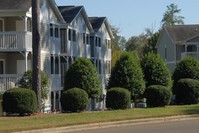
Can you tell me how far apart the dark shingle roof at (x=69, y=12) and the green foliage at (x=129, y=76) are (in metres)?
10.8

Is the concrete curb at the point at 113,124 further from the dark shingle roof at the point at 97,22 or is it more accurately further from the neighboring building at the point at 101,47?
the dark shingle roof at the point at 97,22

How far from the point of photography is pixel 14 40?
36.3m

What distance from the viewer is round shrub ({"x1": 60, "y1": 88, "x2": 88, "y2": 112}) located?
29297mm

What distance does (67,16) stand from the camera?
46.4m

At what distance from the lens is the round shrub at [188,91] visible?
36.2m

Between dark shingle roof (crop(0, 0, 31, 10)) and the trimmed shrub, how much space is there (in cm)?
1227

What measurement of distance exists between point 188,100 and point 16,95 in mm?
14313

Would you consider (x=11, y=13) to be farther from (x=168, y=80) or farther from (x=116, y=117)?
(x=116, y=117)

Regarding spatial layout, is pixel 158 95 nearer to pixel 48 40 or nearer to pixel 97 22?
pixel 48 40

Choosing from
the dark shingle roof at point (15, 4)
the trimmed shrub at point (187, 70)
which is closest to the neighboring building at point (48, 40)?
the dark shingle roof at point (15, 4)

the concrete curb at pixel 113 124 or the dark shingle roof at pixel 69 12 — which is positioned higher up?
the dark shingle roof at pixel 69 12

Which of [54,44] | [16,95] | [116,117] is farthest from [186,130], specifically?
[54,44]

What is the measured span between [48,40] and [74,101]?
12775mm

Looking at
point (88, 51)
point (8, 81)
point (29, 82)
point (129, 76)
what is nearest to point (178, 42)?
point (88, 51)
